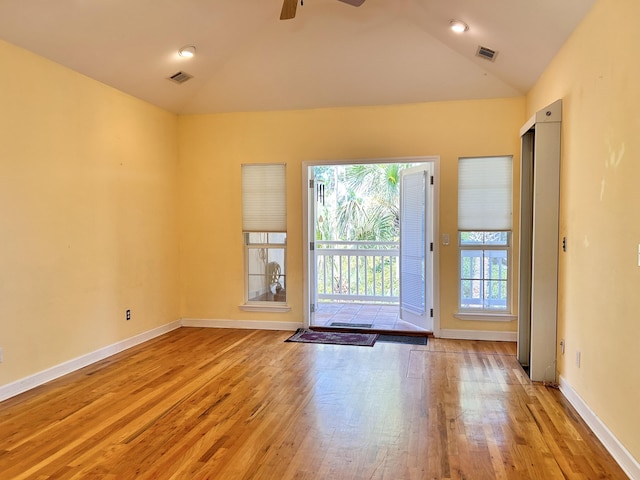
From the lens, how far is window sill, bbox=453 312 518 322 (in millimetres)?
4902

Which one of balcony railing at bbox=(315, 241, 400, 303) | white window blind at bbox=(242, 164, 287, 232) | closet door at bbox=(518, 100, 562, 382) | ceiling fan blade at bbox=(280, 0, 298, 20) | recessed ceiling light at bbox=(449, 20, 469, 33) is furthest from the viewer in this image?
balcony railing at bbox=(315, 241, 400, 303)

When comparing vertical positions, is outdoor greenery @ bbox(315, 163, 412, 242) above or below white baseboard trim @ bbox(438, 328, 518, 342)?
above

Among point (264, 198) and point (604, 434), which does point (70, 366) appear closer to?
point (264, 198)

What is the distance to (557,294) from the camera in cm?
351

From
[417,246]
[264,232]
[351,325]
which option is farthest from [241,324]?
[417,246]

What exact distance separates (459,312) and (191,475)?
3548 mm

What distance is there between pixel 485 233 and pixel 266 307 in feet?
8.86

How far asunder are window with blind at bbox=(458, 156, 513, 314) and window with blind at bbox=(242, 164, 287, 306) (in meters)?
2.09

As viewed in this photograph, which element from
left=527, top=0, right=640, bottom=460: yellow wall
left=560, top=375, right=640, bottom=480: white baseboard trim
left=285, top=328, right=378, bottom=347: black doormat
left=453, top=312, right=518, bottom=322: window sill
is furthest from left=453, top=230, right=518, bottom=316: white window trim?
left=560, top=375, right=640, bottom=480: white baseboard trim

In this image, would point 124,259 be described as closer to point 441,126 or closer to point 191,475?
point 191,475

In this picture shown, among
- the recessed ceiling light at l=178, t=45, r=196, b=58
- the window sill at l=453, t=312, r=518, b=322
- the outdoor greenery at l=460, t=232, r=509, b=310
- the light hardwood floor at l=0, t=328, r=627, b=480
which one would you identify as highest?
the recessed ceiling light at l=178, t=45, r=196, b=58

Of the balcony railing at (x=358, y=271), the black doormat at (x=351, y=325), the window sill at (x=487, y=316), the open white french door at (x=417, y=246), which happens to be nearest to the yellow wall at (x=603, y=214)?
the window sill at (x=487, y=316)

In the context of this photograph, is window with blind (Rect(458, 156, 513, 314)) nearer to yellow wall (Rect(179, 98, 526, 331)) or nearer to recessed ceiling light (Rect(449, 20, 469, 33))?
yellow wall (Rect(179, 98, 526, 331))

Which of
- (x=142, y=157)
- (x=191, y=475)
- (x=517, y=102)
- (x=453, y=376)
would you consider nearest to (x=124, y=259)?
(x=142, y=157)
